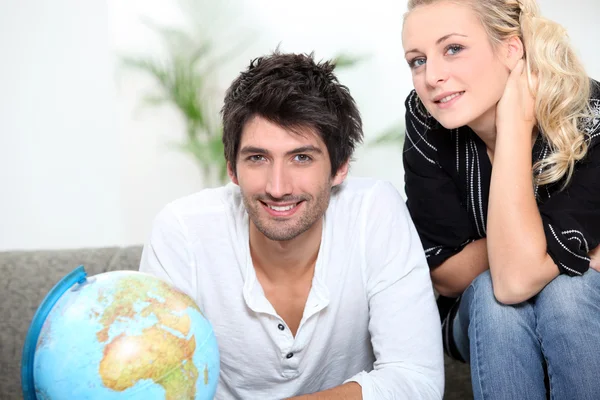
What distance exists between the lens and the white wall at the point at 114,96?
386 cm

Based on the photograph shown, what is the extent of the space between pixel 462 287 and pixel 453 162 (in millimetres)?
423

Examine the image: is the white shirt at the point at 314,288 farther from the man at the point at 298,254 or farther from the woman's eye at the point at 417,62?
the woman's eye at the point at 417,62

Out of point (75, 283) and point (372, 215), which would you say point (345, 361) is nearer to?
point (372, 215)

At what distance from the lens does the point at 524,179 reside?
208cm

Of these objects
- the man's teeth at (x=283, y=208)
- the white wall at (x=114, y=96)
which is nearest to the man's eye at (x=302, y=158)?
the man's teeth at (x=283, y=208)

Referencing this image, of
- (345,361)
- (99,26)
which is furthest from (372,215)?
(99,26)

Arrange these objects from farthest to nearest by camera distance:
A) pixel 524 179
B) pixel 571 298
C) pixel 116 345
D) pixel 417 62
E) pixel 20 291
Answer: pixel 20 291
pixel 417 62
pixel 524 179
pixel 571 298
pixel 116 345

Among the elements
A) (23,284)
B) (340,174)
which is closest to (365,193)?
(340,174)

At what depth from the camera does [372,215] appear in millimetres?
2291

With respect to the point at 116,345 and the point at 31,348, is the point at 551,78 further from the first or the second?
the point at 31,348

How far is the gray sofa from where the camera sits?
2.84m

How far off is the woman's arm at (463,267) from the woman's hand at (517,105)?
0.39 metres

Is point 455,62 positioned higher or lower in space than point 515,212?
higher

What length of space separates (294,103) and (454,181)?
597 mm
